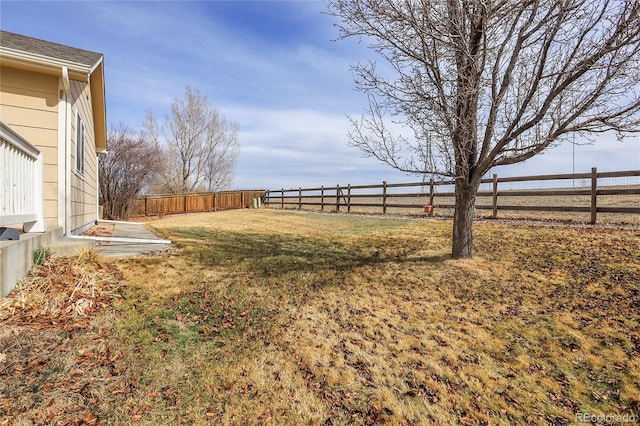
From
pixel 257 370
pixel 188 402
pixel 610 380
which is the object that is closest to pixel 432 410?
pixel 257 370

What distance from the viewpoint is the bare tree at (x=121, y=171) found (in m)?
15.3

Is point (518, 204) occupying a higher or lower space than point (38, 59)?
lower

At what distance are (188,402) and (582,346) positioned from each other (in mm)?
3711

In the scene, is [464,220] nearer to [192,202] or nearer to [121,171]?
[121,171]

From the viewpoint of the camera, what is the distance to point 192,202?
21594 mm

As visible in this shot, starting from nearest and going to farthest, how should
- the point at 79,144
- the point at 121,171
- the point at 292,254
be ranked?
the point at 292,254
the point at 79,144
the point at 121,171

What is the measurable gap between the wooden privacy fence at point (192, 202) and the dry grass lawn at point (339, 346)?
15937mm

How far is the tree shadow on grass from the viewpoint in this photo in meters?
5.26

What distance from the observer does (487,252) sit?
5.87m

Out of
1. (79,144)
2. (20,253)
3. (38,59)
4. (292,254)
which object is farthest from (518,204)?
(38,59)

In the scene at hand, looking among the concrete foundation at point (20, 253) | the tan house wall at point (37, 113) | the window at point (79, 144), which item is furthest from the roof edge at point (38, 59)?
the concrete foundation at point (20, 253)

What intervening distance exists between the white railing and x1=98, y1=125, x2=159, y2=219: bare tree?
516 inches

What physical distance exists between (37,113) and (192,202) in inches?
682

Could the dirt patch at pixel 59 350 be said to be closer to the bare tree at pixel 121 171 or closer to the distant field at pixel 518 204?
the distant field at pixel 518 204
